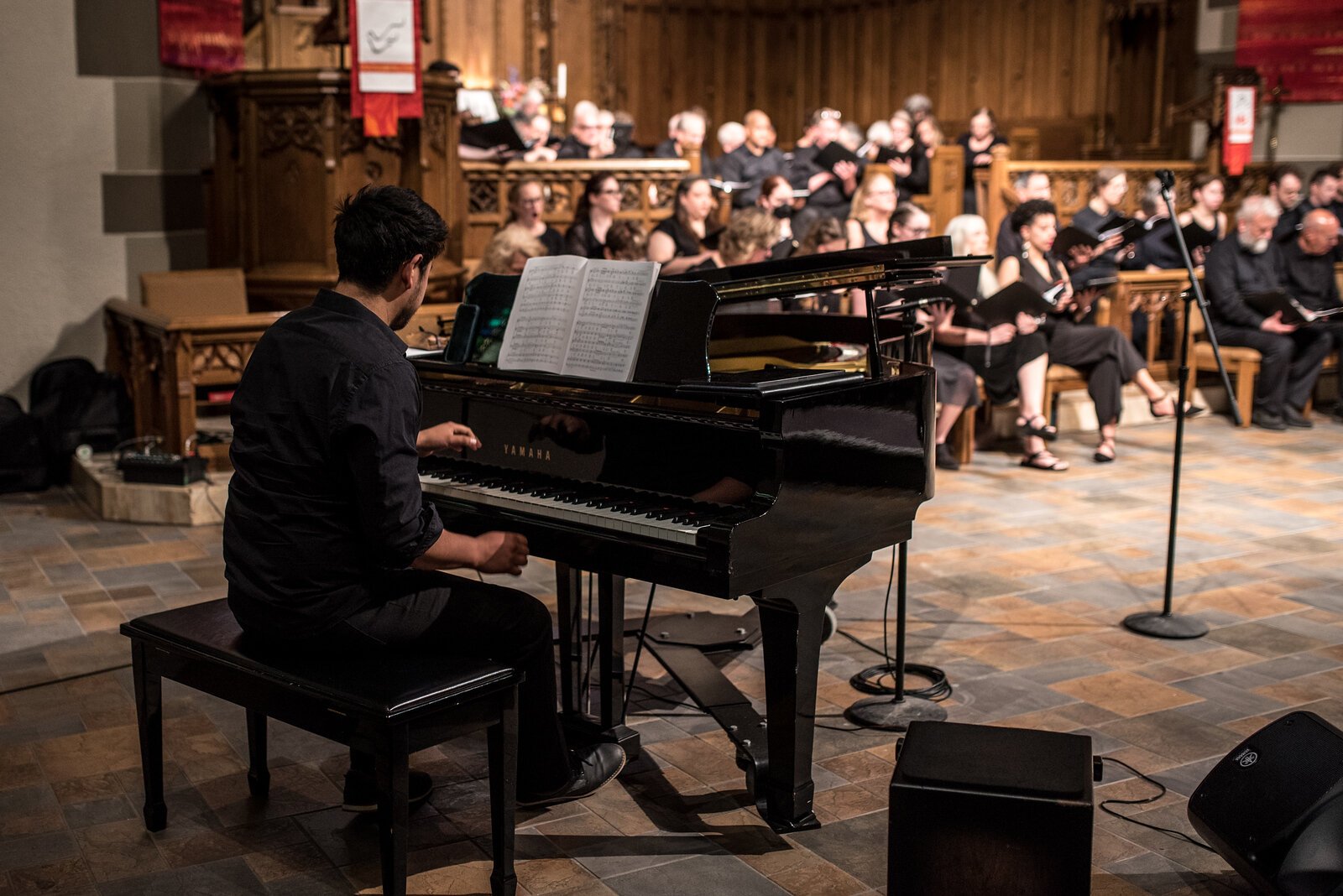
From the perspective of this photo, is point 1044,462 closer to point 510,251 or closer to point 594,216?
point 594,216

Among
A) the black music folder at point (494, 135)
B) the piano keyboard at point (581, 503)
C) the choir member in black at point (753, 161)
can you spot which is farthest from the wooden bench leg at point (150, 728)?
the choir member in black at point (753, 161)

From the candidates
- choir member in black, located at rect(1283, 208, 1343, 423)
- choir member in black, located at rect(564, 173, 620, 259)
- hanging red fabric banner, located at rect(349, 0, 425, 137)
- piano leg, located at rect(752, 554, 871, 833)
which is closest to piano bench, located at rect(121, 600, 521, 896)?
piano leg, located at rect(752, 554, 871, 833)

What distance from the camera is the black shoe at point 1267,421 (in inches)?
324

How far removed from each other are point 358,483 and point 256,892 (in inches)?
35.2

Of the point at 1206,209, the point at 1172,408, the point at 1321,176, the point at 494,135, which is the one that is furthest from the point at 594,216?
the point at 1321,176

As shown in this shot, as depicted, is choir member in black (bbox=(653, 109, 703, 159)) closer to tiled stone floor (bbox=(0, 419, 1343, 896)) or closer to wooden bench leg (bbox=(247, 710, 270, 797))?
tiled stone floor (bbox=(0, 419, 1343, 896))

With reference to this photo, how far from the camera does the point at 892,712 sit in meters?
3.76

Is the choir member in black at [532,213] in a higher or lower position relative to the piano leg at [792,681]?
higher

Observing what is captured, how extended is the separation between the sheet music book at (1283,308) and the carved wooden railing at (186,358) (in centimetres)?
488

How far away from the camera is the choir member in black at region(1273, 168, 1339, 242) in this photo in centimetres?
977

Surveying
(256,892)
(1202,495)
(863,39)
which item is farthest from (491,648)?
(863,39)

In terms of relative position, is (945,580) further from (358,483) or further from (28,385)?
(28,385)

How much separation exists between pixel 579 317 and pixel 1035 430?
445cm

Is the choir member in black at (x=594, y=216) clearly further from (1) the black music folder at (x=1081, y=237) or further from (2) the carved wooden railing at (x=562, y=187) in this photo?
(1) the black music folder at (x=1081, y=237)
